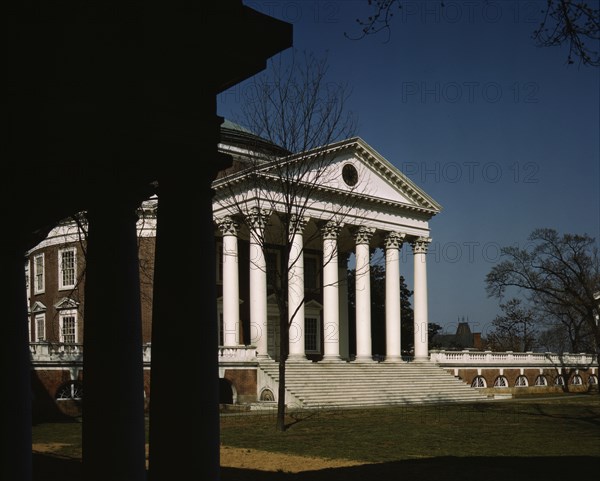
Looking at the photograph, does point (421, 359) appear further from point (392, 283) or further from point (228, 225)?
point (228, 225)

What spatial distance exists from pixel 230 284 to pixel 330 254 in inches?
247

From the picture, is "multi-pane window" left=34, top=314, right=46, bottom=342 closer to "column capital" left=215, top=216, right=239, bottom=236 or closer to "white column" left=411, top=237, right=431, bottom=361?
"column capital" left=215, top=216, right=239, bottom=236

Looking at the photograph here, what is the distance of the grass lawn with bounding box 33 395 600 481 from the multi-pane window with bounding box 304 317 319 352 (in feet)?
61.1

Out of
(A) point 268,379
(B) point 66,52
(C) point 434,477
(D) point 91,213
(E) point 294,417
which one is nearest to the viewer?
(B) point 66,52

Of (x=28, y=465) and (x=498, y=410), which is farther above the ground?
(x=28, y=465)

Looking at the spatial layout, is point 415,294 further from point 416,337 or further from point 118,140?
point 118,140

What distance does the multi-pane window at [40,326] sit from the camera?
4934 centimetres

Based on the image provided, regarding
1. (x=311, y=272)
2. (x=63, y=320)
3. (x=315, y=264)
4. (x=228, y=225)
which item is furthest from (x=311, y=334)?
(x=63, y=320)

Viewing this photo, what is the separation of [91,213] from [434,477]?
10.5 m

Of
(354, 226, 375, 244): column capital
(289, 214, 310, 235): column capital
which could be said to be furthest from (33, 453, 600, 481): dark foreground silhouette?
(354, 226, 375, 244): column capital

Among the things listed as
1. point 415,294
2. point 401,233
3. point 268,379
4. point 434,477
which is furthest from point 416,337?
point 434,477

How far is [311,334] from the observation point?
179ft

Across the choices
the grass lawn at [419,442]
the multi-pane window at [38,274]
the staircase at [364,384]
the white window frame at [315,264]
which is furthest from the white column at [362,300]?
the multi-pane window at [38,274]

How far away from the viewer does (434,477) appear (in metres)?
14.8
